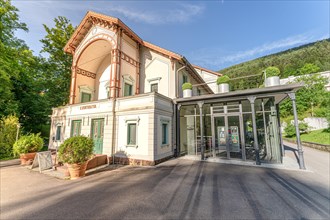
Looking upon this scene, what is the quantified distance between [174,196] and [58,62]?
21.4 m

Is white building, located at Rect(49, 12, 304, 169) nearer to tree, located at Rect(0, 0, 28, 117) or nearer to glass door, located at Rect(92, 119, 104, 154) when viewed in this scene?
glass door, located at Rect(92, 119, 104, 154)

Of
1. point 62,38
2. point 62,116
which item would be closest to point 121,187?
point 62,116

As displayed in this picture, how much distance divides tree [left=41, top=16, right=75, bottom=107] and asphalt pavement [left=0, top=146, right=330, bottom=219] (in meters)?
14.1

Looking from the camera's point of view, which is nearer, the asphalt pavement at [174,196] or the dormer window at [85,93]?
the asphalt pavement at [174,196]

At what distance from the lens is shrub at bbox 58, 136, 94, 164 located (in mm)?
6412

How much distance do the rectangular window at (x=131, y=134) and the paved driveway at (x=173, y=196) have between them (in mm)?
2492

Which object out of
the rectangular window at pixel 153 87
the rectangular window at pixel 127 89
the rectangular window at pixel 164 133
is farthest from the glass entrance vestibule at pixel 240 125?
the rectangular window at pixel 127 89

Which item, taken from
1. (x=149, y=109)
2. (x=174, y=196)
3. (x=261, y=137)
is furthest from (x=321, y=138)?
(x=174, y=196)

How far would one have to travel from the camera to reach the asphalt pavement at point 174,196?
3.44m

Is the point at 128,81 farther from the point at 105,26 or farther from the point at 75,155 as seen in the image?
the point at 75,155

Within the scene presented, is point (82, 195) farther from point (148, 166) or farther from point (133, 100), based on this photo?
point (133, 100)

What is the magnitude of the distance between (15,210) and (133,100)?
6.72 meters

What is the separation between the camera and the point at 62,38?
1720 cm

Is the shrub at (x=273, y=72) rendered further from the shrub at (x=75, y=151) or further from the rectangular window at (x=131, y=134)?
the shrub at (x=75, y=151)
